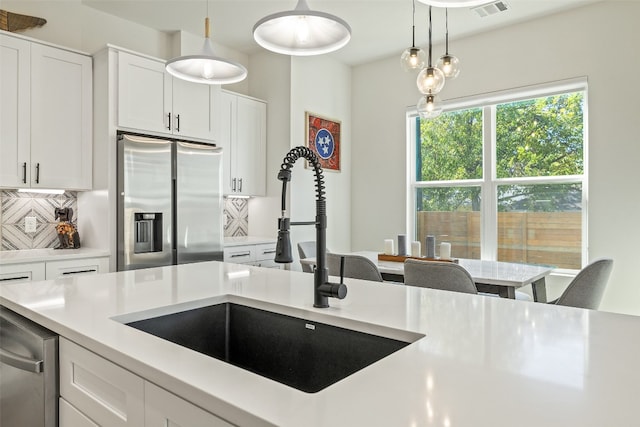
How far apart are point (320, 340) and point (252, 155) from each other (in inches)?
143

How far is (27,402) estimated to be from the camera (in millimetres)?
1201

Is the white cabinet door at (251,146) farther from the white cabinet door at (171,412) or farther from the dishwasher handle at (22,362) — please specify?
the white cabinet door at (171,412)

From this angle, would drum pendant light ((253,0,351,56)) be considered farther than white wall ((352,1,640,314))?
No

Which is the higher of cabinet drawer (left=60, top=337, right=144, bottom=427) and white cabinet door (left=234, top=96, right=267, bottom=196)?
white cabinet door (left=234, top=96, right=267, bottom=196)

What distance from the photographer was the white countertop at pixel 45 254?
2.69 metres

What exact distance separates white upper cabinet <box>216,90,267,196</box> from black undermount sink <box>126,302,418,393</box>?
295 cm

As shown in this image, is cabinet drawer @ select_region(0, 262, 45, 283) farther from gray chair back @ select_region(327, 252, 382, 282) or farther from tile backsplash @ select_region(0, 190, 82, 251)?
gray chair back @ select_region(327, 252, 382, 282)

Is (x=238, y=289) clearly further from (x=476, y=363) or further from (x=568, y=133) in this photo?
(x=568, y=133)

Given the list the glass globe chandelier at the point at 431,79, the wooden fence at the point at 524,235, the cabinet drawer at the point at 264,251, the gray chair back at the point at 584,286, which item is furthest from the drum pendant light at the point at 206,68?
the wooden fence at the point at 524,235

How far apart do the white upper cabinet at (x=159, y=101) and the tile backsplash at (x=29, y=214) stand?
0.85 meters

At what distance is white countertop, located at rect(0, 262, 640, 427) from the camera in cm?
62

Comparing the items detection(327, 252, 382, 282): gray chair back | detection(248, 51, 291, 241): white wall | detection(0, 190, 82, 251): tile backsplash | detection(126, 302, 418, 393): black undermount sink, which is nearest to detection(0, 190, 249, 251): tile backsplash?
detection(0, 190, 82, 251): tile backsplash

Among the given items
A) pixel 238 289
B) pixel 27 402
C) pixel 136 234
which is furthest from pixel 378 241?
pixel 27 402

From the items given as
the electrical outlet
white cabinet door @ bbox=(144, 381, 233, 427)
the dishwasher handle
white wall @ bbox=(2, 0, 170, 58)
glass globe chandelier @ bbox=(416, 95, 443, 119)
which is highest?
white wall @ bbox=(2, 0, 170, 58)
